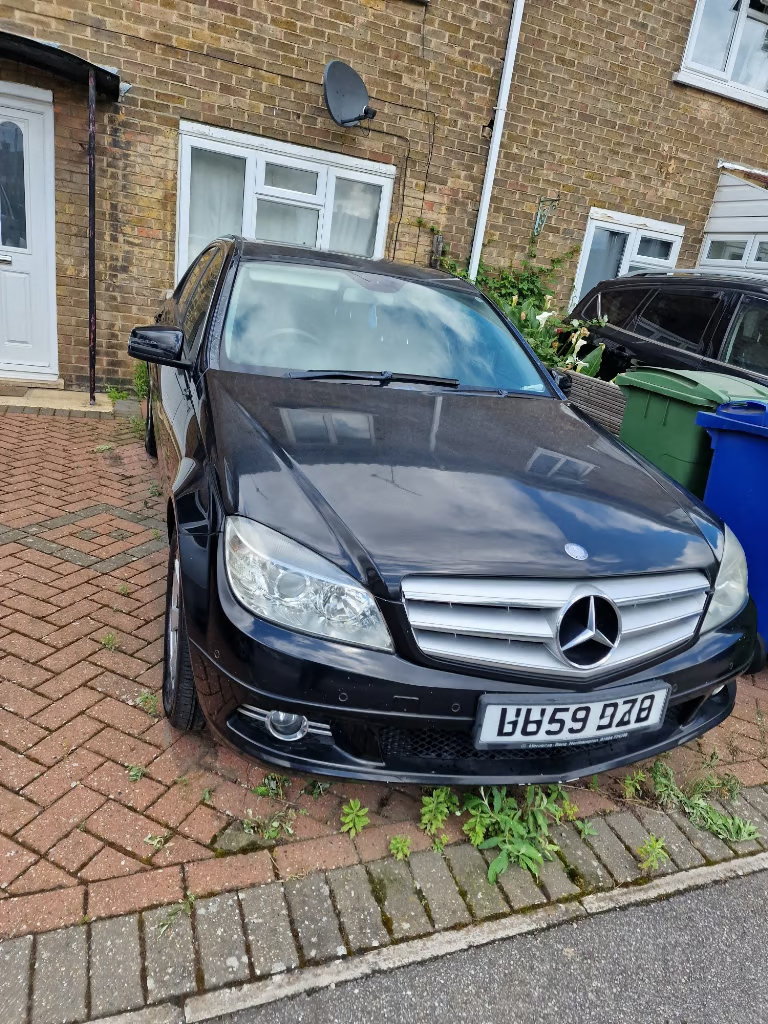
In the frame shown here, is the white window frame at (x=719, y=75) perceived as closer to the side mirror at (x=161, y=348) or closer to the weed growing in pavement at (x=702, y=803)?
the side mirror at (x=161, y=348)

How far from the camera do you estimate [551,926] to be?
1898mm

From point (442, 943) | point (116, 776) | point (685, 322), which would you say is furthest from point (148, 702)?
point (685, 322)

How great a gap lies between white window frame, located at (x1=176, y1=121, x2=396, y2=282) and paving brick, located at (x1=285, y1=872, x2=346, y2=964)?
5758mm

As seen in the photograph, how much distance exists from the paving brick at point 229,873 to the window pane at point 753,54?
1045 centimetres

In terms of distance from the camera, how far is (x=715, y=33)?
851 centimetres

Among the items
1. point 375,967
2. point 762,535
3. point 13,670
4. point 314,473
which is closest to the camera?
point 375,967

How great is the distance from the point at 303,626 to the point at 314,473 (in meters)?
0.45

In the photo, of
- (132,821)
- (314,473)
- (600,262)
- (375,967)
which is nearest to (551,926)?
(375,967)

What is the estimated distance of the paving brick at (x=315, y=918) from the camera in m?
1.74

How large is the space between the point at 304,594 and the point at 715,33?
32.7 feet

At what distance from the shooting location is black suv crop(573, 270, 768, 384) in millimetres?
5039

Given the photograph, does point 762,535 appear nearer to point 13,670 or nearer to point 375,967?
point 375,967

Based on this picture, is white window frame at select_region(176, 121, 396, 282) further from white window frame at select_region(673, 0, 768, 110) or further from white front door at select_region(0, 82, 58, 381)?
white window frame at select_region(673, 0, 768, 110)

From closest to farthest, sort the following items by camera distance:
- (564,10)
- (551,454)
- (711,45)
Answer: (551,454) → (564,10) → (711,45)
